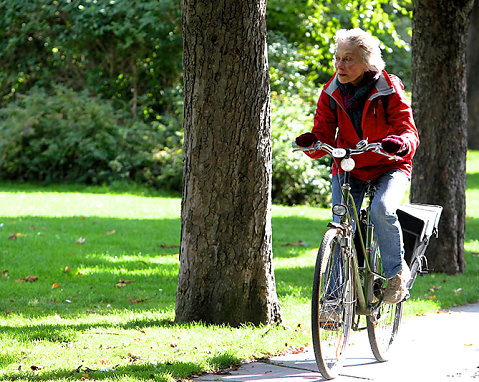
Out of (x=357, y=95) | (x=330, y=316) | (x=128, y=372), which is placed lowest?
(x=128, y=372)

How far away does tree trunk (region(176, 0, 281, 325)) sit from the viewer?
539cm

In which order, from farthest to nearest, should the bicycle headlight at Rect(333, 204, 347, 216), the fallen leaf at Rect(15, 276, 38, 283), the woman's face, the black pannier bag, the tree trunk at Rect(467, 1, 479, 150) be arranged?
the tree trunk at Rect(467, 1, 479, 150) → the fallen leaf at Rect(15, 276, 38, 283) → the black pannier bag → the woman's face → the bicycle headlight at Rect(333, 204, 347, 216)

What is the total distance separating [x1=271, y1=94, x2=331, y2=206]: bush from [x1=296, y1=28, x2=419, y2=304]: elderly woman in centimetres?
1009

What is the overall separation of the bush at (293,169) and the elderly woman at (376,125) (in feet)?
33.1

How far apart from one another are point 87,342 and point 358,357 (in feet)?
6.08

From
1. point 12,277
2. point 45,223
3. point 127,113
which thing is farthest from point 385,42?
point 12,277

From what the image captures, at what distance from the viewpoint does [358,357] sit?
5160mm

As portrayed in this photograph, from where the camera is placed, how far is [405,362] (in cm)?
504

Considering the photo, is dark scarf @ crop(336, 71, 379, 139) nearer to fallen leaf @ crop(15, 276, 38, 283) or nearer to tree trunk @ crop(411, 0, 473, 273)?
tree trunk @ crop(411, 0, 473, 273)

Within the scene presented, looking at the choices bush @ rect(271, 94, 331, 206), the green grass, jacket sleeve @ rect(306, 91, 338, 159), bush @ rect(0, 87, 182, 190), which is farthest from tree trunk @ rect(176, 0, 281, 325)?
bush @ rect(0, 87, 182, 190)

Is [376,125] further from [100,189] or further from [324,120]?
[100,189]

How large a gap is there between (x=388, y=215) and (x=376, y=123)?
61 cm

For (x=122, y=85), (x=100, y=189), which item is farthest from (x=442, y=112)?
(x=122, y=85)

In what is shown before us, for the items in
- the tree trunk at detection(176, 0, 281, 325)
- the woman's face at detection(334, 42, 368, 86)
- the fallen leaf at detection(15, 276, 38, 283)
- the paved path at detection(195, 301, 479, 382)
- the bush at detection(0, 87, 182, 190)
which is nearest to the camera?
the paved path at detection(195, 301, 479, 382)
